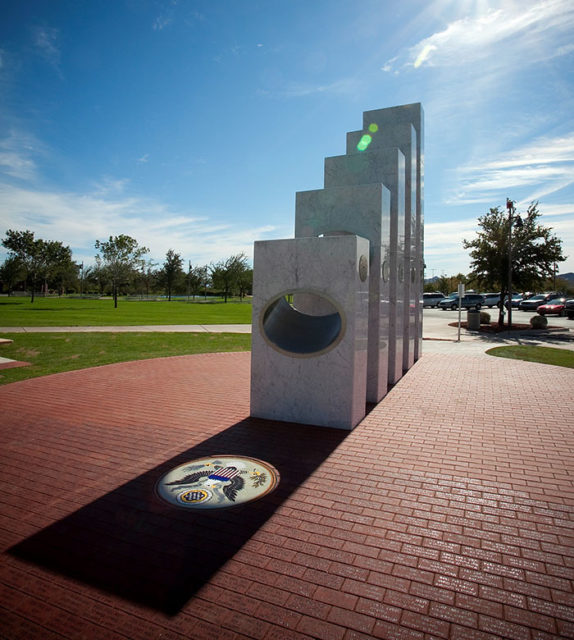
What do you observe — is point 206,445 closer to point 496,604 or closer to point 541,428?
point 496,604

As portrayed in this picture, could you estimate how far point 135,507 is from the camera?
406cm

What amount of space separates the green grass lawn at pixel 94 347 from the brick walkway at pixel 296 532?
4.45 m

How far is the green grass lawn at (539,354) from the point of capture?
1295 centimetres

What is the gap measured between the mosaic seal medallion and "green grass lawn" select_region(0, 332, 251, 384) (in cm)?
717

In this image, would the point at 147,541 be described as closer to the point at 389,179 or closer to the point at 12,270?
the point at 389,179

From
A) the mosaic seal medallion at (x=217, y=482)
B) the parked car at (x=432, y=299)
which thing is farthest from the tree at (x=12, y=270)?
the mosaic seal medallion at (x=217, y=482)

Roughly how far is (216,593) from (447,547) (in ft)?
6.43

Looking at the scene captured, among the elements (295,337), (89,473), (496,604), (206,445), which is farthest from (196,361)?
(496,604)

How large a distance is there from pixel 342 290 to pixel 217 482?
11.0ft

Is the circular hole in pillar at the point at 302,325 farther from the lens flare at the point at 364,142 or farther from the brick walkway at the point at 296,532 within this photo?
the lens flare at the point at 364,142

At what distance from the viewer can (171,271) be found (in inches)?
2872

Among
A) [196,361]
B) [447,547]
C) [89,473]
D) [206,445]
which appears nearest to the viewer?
[447,547]

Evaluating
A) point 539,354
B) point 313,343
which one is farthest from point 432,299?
point 313,343

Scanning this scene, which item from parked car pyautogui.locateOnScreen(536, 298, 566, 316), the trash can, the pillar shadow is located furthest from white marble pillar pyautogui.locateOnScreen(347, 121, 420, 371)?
parked car pyautogui.locateOnScreen(536, 298, 566, 316)
